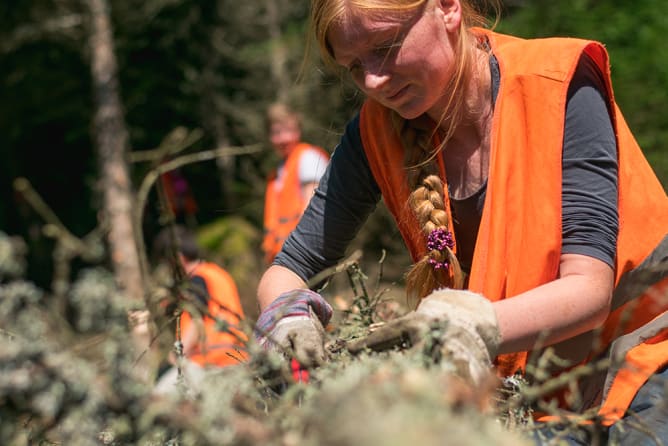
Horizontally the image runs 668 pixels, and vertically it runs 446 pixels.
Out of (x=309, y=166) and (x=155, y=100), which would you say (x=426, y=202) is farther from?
(x=155, y=100)

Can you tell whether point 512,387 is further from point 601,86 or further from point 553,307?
point 601,86

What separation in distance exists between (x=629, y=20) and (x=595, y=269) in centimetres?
644

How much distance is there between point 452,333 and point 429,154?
0.77 metres

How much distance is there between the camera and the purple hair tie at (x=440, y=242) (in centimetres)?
194

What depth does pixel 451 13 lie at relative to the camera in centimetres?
187

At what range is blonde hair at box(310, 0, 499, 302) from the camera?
6.17 feet

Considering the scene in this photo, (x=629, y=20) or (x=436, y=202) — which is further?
(x=629, y=20)

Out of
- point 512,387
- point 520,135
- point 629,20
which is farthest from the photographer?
point 629,20

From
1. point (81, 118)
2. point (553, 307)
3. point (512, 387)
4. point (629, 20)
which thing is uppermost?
point (81, 118)

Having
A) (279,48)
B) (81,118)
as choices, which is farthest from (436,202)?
(81,118)

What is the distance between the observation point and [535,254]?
1703 millimetres

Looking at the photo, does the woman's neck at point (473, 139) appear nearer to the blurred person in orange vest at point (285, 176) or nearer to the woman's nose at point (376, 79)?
the woman's nose at point (376, 79)

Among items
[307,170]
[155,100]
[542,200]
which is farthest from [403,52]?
[155,100]

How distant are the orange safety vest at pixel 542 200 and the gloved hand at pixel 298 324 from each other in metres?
0.34
